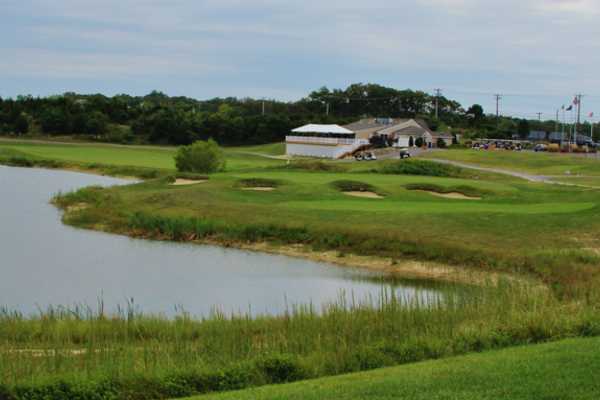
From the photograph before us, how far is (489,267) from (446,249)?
197 cm

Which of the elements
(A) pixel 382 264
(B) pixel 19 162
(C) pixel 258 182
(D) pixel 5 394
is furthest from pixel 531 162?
(D) pixel 5 394

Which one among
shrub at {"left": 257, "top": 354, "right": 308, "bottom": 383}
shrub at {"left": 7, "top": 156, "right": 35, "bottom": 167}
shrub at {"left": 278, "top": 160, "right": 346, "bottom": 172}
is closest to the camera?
shrub at {"left": 257, "top": 354, "right": 308, "bottom": 383}

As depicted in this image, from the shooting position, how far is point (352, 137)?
93.6 meters

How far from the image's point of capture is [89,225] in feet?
116

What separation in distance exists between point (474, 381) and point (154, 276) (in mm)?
15846

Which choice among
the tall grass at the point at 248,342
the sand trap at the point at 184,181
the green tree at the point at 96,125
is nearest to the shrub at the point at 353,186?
the sand trap at the point at 184,181

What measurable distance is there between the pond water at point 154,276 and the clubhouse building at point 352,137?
176 ft

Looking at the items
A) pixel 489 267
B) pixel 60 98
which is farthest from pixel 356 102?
pixel 489 267

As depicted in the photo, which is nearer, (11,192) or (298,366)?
(298,366)

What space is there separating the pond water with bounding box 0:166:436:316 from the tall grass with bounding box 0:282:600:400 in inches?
83.9

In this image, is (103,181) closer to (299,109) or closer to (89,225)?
(89,225)

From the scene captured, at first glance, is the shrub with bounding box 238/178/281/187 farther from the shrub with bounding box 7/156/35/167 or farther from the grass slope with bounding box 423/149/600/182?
the shrub with bounding box 7/156/35/167

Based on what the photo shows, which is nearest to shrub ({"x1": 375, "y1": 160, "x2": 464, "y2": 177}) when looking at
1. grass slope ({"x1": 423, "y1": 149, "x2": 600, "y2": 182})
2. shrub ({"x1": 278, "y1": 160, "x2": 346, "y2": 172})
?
shrub ({"x1": 278, "y1": 160, "x2": 346, "y2": 172})

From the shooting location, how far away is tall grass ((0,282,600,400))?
10820 mm
